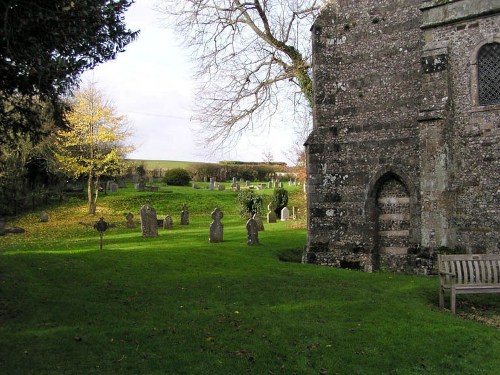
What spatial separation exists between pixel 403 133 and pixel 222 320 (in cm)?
850

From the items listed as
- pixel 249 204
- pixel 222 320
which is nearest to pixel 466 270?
pixel 222 320

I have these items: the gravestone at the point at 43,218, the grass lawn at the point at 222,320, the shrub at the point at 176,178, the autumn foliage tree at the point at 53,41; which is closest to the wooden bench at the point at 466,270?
the grass lawn at the point at 222,320

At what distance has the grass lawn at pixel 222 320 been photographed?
6.37 metres

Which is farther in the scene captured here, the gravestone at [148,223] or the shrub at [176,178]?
the shrub at [176,178]

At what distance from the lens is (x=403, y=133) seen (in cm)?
1374

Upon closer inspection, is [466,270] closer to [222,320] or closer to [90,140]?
[222,320]

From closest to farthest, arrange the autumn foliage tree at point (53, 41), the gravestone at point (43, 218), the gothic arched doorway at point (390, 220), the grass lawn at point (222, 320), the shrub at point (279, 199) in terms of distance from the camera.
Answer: the grass lawn at point (222, 320)
the autumn foliage tree at point (53, 41)
the gothic arched doorway at point (390, 220)
the gravestone at point (43, 218)
the shrub at point (279, 199)

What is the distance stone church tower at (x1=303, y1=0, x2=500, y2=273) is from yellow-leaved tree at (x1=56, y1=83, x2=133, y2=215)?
19.6 meters

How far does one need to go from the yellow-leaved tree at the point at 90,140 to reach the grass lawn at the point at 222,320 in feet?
61.2

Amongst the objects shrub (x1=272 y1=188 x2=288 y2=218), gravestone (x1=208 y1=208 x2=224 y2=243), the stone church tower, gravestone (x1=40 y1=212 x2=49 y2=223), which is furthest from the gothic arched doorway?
gravestone (x1=40 y1=212 x2=49 y2=223)

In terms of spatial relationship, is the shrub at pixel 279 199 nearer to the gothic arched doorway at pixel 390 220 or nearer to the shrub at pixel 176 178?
the shrub at pixel 176 178

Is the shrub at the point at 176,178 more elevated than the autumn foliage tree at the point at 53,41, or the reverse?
the autumn foliage tree at the point at 53,41

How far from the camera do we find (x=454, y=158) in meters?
12.6

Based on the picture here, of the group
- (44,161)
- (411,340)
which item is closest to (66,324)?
(411,340)
